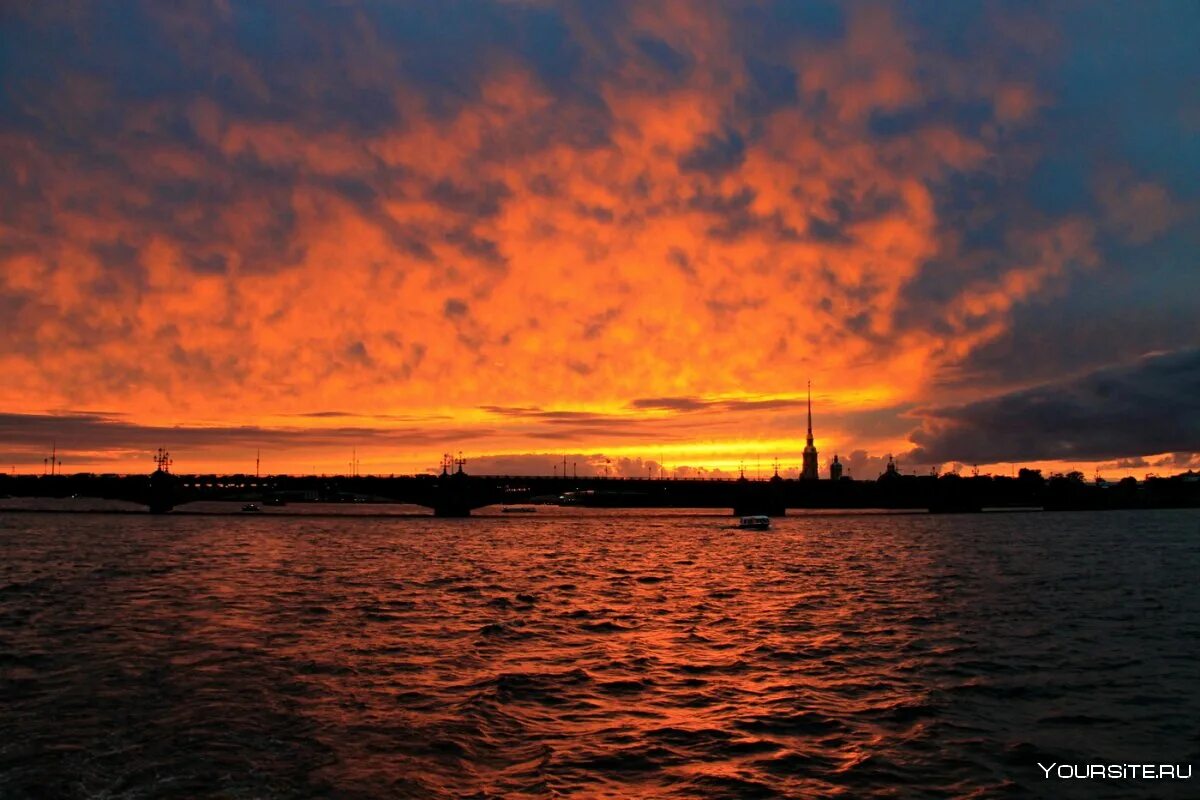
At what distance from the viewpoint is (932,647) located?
34.5 m

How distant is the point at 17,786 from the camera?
1725 cm

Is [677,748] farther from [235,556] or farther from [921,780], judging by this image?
[235,556]

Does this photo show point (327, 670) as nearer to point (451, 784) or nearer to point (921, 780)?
point (451, 784)

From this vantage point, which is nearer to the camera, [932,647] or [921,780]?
[921,780]

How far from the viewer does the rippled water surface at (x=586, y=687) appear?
18531 mm

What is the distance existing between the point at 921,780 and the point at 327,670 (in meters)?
19.3

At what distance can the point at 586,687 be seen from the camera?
27094 millimetres

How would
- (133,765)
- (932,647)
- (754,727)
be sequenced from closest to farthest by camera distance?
(133,765), (754,727), (932,647)

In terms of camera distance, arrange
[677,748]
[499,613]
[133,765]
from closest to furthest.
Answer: [133,765]
[677,748]
[499,613]

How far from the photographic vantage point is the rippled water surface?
18.5 m

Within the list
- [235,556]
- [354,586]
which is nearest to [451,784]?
[354,586]

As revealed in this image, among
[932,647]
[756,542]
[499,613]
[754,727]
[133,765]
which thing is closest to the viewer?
[133,765]

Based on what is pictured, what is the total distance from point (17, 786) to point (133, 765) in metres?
2.12

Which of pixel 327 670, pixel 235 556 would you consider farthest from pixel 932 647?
pixel 235 556
